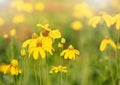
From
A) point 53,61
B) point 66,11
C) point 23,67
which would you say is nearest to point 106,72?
point 53,61

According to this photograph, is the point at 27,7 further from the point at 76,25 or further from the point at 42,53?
the point at 42,53

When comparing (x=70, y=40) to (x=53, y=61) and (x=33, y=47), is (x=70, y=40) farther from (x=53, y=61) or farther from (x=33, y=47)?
(x=33, y=47)

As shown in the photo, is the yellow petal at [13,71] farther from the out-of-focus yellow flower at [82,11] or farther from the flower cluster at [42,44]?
the out-of-focus yellow flower at [82,11]

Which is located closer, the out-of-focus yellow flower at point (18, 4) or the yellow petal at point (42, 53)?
the yellow petal at point (42, 53)

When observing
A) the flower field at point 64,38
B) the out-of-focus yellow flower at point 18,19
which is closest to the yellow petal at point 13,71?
the flower field at point 64,38

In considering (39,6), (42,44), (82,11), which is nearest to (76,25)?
(82,11)

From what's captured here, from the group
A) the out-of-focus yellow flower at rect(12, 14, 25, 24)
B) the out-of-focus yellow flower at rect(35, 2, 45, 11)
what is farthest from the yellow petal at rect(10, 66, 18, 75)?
the out-of-focus yellow flower at rect(35, 2, 45, 11)

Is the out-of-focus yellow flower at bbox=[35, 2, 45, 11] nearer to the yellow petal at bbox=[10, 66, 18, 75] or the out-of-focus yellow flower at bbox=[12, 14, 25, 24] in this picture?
the out-of-focus yellow flower at bbox=[12, 14, 25, 24]
